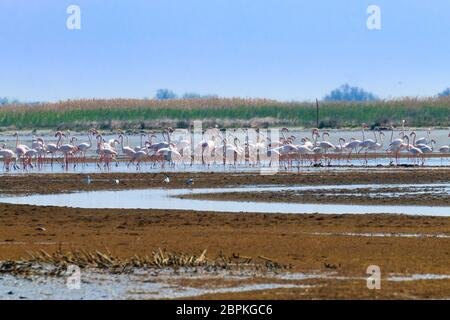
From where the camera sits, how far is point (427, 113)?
84.6 meters

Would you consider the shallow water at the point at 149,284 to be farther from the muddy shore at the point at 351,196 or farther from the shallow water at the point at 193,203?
the muddy shore at the point at 351,196

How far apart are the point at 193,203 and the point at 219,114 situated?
57434 millimetres

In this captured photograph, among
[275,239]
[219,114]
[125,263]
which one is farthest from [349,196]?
[219,114]

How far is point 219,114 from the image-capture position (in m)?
83.1

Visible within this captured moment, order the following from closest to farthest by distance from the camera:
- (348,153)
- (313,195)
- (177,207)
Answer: (177,207)
(313,195)
(348,153)

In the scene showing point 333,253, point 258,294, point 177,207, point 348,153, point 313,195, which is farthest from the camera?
point 348,153

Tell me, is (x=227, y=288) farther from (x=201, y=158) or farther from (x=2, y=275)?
(x=201, y=158)

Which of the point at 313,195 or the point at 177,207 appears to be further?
the point at 313,195

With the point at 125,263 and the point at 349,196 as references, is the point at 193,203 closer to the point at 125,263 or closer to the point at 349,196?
the point at 349,196

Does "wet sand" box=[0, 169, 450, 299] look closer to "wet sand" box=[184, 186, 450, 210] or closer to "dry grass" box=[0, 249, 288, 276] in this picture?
"dry grass" box=[0, 249, 288, 276]

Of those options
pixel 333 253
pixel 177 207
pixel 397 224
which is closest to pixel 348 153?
pixel 177 207

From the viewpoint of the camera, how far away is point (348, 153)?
1889 inches

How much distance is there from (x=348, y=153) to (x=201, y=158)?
7.13 metres

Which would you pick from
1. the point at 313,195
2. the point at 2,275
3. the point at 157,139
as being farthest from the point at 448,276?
the point at 157,139
